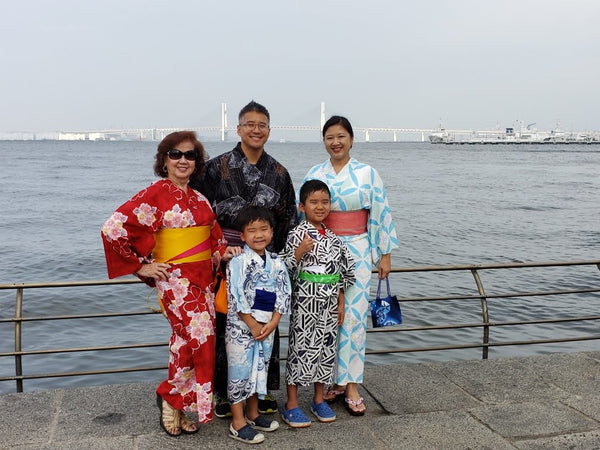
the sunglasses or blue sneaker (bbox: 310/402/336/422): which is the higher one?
the sunglasses

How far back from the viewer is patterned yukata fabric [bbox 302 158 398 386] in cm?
327

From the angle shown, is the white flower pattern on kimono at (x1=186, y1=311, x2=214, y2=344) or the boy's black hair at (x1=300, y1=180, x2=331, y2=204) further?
the boy's black hair at (x1=300, y1=180, x2=331, y2=204)

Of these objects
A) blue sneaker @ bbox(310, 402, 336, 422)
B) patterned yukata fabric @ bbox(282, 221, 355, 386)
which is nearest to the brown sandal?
patterned yukata fabric @ bbox(282, 221, 355, 386)

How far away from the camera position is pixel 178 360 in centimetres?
288

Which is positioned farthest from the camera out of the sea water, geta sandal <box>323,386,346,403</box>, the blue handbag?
the sea water

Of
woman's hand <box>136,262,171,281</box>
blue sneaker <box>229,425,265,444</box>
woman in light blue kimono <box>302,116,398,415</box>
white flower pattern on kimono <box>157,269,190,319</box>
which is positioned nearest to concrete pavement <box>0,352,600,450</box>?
blue sneaker <box>229,425,265,444</box>

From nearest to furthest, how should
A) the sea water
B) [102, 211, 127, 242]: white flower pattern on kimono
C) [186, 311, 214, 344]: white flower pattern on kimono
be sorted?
[102, 211, 127, 242]: white flower pattern on kimono, [186, 311, 214, 344]: white flower pattern on kimono, the sea water

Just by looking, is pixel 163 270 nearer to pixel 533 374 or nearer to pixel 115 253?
pixel 115 253

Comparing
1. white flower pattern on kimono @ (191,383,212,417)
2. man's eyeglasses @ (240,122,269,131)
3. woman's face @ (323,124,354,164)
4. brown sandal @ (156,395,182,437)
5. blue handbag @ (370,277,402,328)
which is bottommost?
brown sandal @ (156,395,182,437)

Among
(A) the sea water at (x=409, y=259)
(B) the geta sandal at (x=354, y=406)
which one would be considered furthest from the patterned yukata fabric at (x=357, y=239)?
(A) the sea water at (x=409, y=259)

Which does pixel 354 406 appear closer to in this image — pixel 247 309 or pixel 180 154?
pixel 247 309

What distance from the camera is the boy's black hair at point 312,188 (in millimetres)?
3104

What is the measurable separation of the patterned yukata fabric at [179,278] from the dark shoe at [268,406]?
476 mm

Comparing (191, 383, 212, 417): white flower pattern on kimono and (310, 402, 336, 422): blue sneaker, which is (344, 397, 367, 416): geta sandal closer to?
(310, 402, 336, 422): blue sneaker
